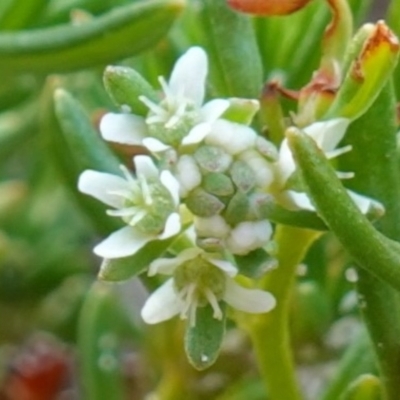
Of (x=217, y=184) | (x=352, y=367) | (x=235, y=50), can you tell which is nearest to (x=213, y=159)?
(x=217, y=184)

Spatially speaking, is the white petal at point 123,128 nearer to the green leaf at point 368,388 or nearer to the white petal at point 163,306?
the white petal at point 163,306

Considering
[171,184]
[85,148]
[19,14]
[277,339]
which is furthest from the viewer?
[19,14]

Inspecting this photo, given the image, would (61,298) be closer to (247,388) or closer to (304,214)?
(247,388)

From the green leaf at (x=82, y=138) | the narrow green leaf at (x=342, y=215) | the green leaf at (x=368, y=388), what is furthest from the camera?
the green leaf at (x=82, y=138)

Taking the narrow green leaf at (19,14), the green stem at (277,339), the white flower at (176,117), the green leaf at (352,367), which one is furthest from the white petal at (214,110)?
the narrow green leaf at (19,14)

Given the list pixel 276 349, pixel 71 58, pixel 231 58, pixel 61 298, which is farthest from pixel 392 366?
pixel 61 298

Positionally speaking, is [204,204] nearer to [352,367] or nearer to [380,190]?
[380,190]
